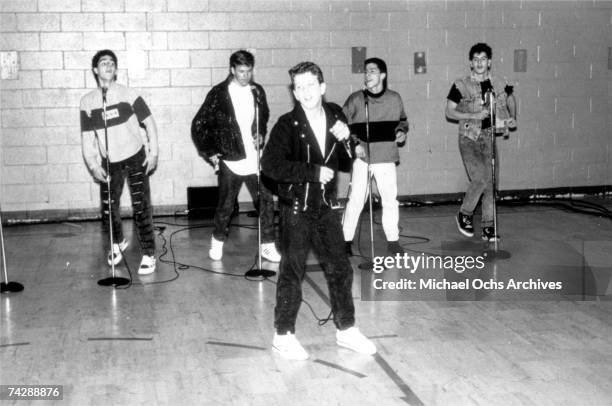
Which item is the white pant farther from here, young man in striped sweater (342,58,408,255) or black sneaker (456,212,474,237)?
black sneaker (456,212,474,237)

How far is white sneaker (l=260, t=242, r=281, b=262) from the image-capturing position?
24.3 ft

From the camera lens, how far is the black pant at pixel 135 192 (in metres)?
6.80

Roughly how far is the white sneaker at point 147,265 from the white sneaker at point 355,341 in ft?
8.10

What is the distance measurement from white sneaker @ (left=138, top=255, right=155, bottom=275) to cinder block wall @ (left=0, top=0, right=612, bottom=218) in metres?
2.87

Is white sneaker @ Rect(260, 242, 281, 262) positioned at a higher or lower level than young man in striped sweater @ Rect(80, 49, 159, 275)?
lower

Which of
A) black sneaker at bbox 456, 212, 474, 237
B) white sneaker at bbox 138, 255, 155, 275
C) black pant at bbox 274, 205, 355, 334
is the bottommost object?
white sneaker at bbox 138, 255, 155, 275

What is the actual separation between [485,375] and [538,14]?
7.01 meters

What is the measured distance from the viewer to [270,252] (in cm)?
745

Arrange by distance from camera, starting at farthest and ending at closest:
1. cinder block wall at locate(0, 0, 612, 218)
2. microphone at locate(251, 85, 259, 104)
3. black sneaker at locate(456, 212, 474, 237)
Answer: cinder block wall at locate(0, 0, 612, 218), black sneaker at locate(456, 212, 474, 237), microphone at locate(251, 85, 259, 104)

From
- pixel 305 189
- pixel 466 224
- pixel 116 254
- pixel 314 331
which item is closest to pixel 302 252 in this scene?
pixel 305 189

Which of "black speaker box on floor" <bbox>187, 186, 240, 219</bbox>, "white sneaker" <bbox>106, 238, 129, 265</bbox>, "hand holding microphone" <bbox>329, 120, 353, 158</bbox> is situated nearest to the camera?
"hand holding microphone" <bbox>329, 120, 353, 158</bbox>

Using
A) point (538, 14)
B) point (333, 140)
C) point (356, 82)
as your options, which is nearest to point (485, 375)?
point (333, 140)

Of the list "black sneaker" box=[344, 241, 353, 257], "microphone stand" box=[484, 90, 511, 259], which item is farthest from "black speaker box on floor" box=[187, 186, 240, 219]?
"microphone stand" box=[484, 90, 511, 259]

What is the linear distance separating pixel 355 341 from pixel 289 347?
15.8 inches
